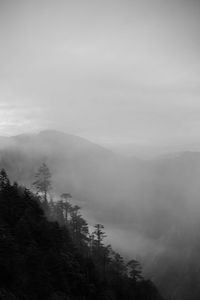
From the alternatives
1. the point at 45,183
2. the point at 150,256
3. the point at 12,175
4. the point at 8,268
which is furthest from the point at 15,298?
the point at 12,175

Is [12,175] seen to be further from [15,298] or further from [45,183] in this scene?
[15,298]

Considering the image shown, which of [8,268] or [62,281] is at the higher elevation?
[8,268]

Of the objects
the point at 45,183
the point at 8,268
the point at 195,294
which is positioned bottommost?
the point at 195,294

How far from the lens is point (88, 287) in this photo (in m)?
41.7

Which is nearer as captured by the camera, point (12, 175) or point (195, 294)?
point (195, 294)

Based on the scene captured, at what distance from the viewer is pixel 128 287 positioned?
187 feet

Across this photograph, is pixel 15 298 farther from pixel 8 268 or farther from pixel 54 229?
pixel 54 229

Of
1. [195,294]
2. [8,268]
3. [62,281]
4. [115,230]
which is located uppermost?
[8,268]

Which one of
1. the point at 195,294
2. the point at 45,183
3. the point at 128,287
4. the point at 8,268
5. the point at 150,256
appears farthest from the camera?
the point at 150,256

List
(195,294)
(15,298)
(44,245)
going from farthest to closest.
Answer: (195,294)
(44,245)
(15,298)

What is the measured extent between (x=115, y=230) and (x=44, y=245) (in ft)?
517

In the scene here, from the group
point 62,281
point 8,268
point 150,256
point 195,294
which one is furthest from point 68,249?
point 150,256

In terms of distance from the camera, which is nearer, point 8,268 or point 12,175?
point 8,268

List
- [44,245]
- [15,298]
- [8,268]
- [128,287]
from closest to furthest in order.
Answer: [15,298] < [8,268] < [44,245] < [128,287]
